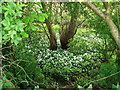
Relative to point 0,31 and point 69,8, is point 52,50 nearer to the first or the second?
point 69,8

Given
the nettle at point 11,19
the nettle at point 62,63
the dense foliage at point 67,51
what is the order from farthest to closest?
the nettle at point 62,63 < the dense foliage at point 67,51 < the nettle at point 11,19

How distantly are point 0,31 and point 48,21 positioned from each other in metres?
5.28

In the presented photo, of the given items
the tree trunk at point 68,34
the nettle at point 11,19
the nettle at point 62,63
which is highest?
the nettle at point 11,19

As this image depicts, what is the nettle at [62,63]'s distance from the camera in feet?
23.2

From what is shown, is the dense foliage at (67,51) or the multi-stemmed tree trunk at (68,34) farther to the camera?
the multi-stemmed tree trunk at (68,34)

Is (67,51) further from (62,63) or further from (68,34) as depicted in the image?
(62,63)

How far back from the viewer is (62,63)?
773 centimetres

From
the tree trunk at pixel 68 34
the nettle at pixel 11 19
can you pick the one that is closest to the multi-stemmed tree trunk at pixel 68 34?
the tree trunk at pixel 68 34

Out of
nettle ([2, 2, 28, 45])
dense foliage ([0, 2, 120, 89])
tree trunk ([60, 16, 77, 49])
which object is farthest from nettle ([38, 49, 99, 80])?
nettle ([2, 2, 28, 45])

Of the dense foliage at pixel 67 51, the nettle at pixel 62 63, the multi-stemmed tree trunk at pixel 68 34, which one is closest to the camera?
the dense foliage at pixel 67 51

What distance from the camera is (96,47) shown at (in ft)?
29.8

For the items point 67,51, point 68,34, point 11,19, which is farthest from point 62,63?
point 11,19

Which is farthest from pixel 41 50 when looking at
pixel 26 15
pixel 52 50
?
pixel 26 15

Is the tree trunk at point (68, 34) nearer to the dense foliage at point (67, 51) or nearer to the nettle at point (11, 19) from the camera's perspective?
the dense foliage at point (67, 51)
